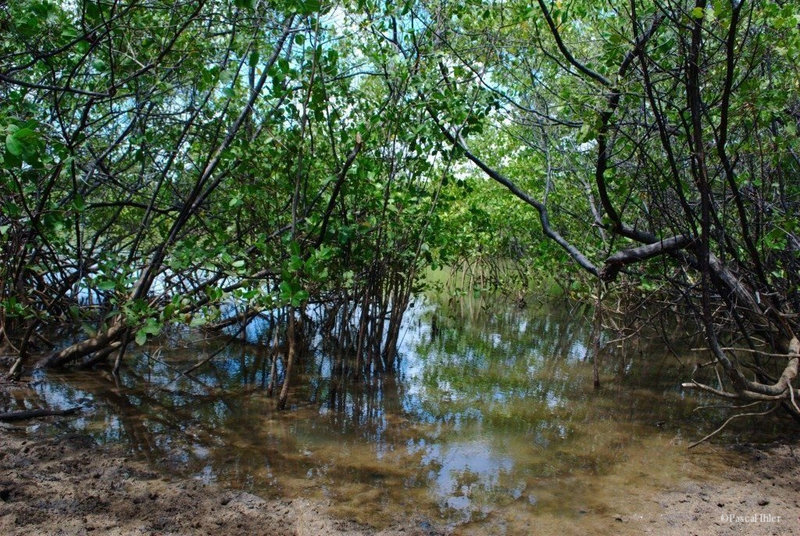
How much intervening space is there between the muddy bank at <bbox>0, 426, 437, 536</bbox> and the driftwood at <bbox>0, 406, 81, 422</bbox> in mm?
476

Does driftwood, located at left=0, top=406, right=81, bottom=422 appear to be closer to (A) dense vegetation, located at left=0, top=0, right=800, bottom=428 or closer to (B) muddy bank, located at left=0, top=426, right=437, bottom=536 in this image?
(B) muddy bank, located at left=0, top=426, right=437, bottom=536

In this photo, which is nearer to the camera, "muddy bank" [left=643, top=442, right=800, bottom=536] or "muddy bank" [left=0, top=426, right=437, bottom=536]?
"muddy bank" [left=0, top=426, right=437, bottom=536]

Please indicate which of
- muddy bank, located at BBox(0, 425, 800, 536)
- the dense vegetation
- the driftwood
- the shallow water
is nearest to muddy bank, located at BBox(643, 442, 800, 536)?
muddy bank, located at BBox(0, 425, 800, 536)

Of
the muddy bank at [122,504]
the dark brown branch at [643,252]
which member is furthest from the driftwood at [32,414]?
the dark brown branch at [643,252]

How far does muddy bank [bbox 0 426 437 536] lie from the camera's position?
298cm

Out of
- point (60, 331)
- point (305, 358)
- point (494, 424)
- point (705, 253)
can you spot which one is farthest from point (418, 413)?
point (60, 331)

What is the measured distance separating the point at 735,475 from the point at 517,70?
4.02 m

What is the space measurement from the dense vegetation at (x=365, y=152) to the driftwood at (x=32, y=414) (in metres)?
0.80

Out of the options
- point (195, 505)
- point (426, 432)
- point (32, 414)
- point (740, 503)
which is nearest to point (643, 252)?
point (740, 503)

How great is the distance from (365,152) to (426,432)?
2.57 m

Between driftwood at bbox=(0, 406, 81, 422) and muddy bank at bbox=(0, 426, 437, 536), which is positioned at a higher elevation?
driftwood at bbox=(0, 406, 81, 422)

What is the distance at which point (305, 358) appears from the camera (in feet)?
23.4

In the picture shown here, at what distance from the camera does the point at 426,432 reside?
4.98 m

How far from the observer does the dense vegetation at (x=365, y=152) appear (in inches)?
156
